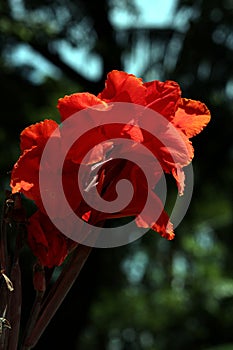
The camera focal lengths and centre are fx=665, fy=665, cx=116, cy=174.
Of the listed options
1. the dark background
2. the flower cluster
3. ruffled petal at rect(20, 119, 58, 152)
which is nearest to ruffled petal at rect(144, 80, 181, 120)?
the flower cluster

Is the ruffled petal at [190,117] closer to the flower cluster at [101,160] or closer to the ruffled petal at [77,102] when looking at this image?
the flower cluster at [101,160]

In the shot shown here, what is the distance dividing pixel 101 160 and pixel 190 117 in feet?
0.52

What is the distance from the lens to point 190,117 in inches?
38.4

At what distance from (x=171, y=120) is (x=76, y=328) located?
384cm

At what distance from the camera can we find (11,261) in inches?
36.6

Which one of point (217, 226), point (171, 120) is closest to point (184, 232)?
point (217, 226)

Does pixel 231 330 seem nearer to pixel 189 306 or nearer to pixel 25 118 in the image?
pixel 189 306

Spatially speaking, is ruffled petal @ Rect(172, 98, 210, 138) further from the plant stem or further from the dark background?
the dark background

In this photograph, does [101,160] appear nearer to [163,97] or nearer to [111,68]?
[163,97]

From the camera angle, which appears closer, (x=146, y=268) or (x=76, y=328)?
(x=76, y=328)

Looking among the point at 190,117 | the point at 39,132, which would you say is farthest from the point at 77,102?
the point at 190,117

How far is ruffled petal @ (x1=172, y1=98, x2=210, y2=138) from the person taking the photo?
963 mm

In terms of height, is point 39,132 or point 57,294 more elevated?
point 39,132

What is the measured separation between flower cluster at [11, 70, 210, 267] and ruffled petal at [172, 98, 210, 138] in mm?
20
